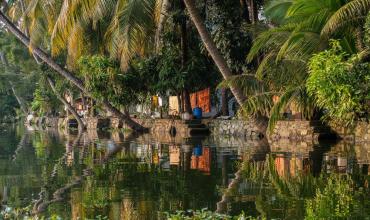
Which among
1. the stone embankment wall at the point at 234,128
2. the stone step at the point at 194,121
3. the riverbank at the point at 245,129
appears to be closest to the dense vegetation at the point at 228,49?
the riverbank at the point at 245,129

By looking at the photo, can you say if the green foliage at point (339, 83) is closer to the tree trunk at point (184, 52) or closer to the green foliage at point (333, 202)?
the green foliage at point (333, 202)

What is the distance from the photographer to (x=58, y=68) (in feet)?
97.1

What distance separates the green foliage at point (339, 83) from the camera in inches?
540

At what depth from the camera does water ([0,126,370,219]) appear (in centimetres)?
908

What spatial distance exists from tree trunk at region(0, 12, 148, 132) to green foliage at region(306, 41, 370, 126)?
16.3m

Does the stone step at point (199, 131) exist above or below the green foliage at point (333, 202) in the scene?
above

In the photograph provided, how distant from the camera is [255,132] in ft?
82.9

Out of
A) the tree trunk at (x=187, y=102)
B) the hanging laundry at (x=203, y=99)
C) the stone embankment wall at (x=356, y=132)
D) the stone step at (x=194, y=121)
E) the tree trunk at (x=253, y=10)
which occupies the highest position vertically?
the tree trunk at (x=253, y=10)

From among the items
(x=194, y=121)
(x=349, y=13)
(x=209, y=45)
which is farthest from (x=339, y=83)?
(x=194, y=121)

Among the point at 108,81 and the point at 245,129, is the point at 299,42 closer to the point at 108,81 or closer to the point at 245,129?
the point at 245,129

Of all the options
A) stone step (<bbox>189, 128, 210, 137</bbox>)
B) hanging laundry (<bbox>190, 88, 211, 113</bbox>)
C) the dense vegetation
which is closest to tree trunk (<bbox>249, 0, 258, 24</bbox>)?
the dense vegetation

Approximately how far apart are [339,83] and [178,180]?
4237 millimetres

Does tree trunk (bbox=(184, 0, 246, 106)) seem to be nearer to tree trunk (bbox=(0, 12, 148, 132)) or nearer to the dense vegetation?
the dense vegetation

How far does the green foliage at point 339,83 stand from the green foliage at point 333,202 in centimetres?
298
